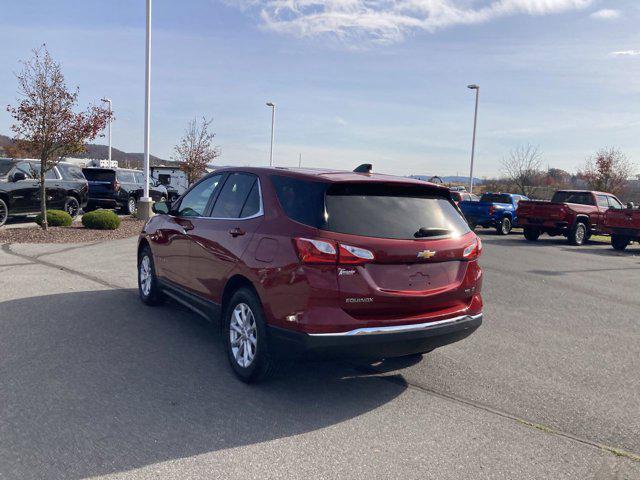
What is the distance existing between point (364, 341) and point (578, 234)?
1727cm

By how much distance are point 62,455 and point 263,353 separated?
147cm

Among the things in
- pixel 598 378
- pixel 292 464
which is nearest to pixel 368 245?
pixel 292 464

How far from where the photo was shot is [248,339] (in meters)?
4.38

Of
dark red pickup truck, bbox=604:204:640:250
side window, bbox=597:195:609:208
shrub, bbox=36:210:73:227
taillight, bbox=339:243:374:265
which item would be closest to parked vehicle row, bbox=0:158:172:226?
shrub, bbox=36:210:73:227

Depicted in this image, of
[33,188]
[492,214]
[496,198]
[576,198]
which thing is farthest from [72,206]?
[576,198]

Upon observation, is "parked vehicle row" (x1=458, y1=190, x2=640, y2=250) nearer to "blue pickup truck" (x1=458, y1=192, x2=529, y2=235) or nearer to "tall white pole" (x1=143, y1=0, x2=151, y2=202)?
"blue pickup truck" (x1=458, y1=192, x2=529, y2=235)

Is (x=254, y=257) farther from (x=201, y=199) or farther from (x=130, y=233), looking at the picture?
(x=130, y=233)

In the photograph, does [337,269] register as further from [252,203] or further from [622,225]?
[622,225]

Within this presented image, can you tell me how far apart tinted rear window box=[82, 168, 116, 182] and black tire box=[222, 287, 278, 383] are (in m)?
16.8

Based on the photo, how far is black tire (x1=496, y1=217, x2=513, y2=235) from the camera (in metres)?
22.3

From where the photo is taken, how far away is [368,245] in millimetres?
3859

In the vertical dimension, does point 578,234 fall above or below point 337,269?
below

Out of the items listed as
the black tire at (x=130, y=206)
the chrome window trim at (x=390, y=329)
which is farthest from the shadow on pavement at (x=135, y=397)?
the black tire at (x=130, y=206)

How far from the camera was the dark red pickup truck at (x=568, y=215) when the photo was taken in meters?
18.6
